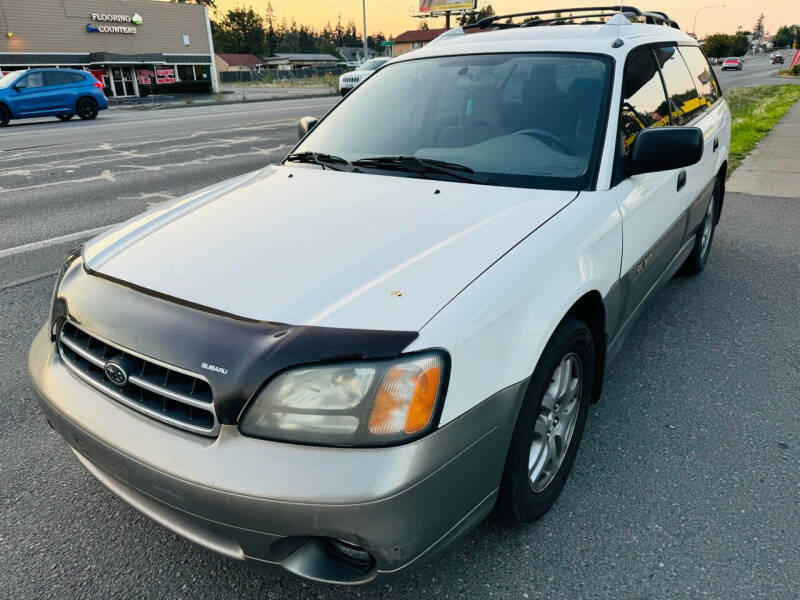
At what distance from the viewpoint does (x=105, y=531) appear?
2211mm

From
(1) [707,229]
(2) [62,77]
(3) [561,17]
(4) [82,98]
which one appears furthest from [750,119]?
(2) [62,77]

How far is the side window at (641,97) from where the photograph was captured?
2762 mm

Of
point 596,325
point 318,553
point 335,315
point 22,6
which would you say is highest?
point 22,6

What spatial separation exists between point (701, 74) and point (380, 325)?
3.89 meters

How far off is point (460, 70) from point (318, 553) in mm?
2418

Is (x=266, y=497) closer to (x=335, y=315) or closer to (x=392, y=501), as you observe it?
(x=392, y=501)

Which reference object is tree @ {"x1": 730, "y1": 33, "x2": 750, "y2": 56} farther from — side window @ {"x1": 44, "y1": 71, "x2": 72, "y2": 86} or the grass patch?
side window @ {"x1": 44, "y1": 71, "x2": 72, "y2": 86}

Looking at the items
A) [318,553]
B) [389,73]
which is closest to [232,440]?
[318,553]

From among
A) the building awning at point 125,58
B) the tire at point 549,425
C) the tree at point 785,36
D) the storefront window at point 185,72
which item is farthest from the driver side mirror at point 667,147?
the tree at point 785,36

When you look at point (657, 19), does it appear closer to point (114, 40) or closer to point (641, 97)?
point (641, 97)

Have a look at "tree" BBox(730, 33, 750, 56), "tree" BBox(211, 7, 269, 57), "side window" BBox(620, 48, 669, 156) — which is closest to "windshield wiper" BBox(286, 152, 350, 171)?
"side window" BBox(620, 48, 669, 156)

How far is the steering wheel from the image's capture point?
8.45 ft

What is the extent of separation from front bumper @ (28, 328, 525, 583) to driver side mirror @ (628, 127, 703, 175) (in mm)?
1264

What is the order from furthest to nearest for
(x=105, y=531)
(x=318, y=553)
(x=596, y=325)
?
(x=596, y=325) < (x=105, y=531) < (x=318, y=553)
